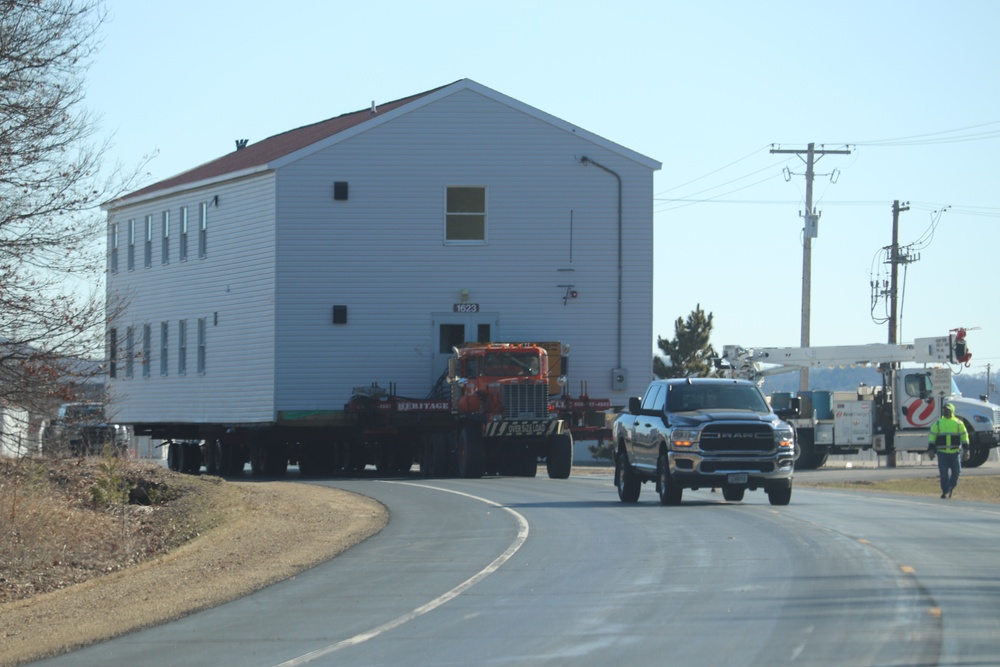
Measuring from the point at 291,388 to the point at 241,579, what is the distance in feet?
77.6

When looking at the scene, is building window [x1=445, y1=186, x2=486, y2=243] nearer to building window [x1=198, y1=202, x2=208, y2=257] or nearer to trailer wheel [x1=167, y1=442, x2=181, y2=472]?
building window [x1=198, y1=202, x2=208, y2=257]

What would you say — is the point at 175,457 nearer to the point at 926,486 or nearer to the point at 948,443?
the point at 926,486

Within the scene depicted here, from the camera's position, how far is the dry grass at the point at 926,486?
109 feet

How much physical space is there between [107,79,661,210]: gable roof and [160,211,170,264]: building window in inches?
31.5

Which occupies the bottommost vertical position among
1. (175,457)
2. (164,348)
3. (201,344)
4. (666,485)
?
(175,457)

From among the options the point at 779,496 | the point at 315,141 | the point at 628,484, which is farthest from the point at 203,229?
the point at 779,496

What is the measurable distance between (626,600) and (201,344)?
3239cm

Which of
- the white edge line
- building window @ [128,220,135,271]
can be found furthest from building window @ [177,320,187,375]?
the white edge line

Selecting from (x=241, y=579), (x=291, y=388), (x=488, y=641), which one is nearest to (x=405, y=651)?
(x=488, y=641)

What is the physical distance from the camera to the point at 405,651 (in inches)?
419

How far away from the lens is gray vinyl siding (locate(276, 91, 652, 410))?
129ft

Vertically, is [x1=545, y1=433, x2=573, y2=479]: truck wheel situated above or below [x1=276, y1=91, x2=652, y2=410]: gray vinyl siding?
below

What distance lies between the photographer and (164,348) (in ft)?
149

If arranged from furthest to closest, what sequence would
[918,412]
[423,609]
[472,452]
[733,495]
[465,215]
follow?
[918,412]
[465,215]
[472,452]
[733,495]
[423,609]
